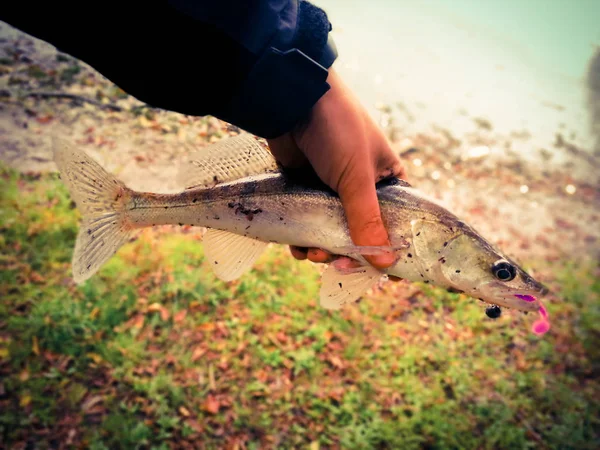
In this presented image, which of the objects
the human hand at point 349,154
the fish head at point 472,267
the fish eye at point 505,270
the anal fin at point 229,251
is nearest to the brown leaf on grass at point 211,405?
the anal fin at point 229,251

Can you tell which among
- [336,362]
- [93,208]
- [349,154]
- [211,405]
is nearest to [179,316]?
[211,405]

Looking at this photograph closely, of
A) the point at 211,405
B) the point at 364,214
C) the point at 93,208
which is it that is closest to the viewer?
the point at 364,214

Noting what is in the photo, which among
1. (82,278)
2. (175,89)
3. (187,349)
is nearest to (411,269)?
(175,89)

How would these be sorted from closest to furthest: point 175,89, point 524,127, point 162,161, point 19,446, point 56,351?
point 175,89, point 19,446, point 56,351, point 162,161, point 524,127

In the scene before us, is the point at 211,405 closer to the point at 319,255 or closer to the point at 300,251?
the point at 300,251

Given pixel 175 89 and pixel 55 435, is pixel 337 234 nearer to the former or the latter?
pixel 175 89
